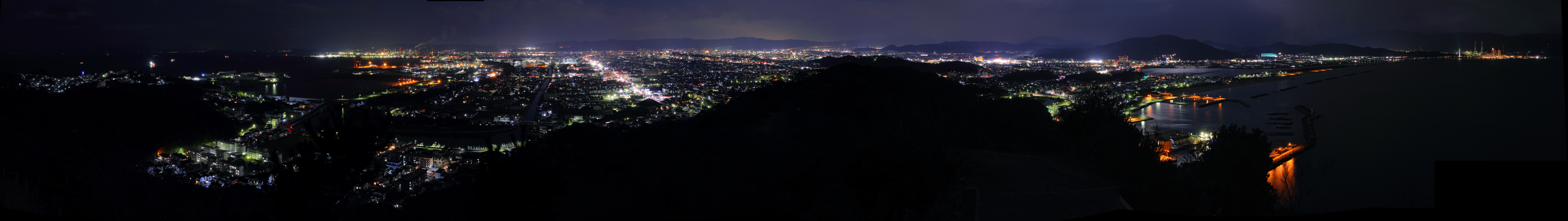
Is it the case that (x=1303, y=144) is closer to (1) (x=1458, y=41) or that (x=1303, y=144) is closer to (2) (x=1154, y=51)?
(1) (x=1458, y=41)

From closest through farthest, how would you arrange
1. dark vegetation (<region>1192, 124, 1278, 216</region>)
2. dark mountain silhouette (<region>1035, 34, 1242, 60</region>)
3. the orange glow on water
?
1. dark vegetation (<region>1192, 124, 1278, 216</region>)
2. the orange glow on water
3. dark mountain silhouette (<region>1035, 34, 1242, 60</region>)

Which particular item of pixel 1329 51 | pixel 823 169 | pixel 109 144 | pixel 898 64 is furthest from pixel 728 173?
pixel 1329 51

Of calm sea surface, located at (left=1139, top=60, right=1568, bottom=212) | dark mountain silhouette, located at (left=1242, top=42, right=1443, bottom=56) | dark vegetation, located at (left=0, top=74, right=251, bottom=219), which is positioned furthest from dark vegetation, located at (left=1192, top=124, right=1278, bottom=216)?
dark mountain silhouette, located at (left=1242, top=42, right=1443, bottom=56)

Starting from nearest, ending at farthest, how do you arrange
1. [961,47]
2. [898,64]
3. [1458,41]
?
[1458,41], [898,64], [961,47]

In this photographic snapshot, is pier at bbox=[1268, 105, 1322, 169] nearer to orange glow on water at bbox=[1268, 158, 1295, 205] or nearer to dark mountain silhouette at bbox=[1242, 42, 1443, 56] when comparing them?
orange glow on water at bbox=[1268, 158, 1295, 205]

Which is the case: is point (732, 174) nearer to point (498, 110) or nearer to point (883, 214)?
point (883, 214)

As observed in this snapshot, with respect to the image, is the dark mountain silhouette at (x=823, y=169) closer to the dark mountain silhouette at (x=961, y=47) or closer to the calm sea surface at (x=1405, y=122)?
the calm sea surface at (x=1405, y=122)
